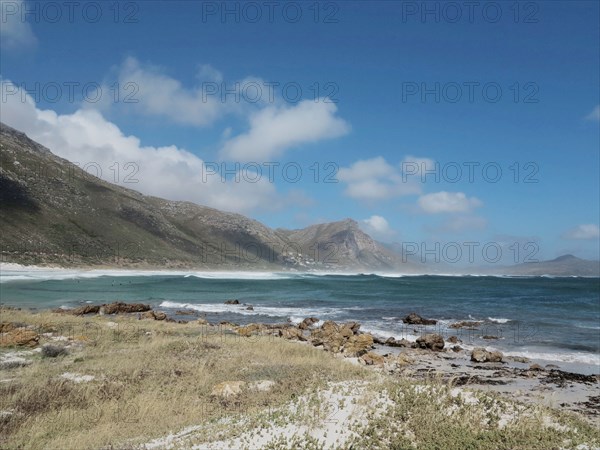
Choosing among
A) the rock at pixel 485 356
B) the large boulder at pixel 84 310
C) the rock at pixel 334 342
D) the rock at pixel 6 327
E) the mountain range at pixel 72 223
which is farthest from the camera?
the mountain range at pixel 72 223

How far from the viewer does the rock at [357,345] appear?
1008 inches

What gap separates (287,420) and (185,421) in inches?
113

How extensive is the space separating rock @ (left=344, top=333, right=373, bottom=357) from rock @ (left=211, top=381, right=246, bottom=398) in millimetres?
11389

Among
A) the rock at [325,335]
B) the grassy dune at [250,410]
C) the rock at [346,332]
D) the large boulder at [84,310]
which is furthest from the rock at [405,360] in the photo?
the large boulder at [84,310]

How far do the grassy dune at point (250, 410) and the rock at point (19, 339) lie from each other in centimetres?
335

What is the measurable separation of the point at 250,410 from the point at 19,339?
52.2ft

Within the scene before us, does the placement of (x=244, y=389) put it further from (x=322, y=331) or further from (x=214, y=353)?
(x=322, y=331)

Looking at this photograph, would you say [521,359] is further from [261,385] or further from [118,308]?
[118,308]

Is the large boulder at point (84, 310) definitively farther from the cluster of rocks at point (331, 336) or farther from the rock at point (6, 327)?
the cluster of rocks at point (331, 336)

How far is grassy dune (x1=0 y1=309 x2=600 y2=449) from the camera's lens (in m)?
10.4

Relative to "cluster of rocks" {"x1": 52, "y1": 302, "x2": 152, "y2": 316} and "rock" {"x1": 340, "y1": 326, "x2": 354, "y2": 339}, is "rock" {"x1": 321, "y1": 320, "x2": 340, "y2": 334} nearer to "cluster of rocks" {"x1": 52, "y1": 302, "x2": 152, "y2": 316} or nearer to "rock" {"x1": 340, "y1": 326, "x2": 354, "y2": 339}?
"rock" {"x1": 340, "y1": 326, "x2": 354, "y2": 339}

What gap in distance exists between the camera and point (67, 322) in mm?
29359

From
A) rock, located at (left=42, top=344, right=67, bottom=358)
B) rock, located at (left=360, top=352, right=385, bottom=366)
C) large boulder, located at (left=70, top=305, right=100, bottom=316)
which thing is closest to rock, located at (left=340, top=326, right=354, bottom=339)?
rock, located at (left=360, top=352, right=385, bottom=366)

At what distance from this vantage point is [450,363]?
25141 millimetres
